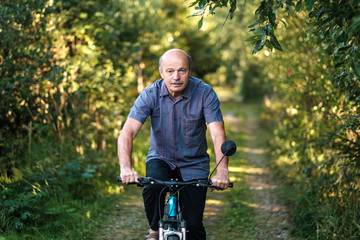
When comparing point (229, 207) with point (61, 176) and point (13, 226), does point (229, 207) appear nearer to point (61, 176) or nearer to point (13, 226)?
point (61, 176)

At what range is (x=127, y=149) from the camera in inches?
147

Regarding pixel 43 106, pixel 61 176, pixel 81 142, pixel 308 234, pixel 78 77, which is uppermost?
pixel 78 77

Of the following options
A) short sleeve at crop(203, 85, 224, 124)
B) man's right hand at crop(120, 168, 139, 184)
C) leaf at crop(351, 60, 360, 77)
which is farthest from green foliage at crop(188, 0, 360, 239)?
man's right hand at crop(120, 168, 139, 184)

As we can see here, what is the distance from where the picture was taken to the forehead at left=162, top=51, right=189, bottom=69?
12.5 feet

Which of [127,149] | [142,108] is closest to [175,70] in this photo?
[142,108]

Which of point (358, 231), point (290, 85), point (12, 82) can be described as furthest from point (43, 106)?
point (358, 231)

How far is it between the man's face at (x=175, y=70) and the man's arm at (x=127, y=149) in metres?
0.46

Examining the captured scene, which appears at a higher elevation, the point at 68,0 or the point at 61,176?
the point at 68,0

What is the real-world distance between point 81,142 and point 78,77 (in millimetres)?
1237

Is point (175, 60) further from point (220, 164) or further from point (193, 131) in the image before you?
point (220, 164)

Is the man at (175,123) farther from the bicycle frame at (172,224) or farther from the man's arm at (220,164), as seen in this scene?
the bicycle frame at (172,224)

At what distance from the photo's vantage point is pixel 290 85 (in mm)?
7848

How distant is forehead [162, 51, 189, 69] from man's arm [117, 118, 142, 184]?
58 cm

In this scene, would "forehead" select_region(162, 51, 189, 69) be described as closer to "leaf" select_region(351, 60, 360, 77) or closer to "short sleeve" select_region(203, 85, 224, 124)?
"short sleeve" select_region(203, 85, 224, 124)
